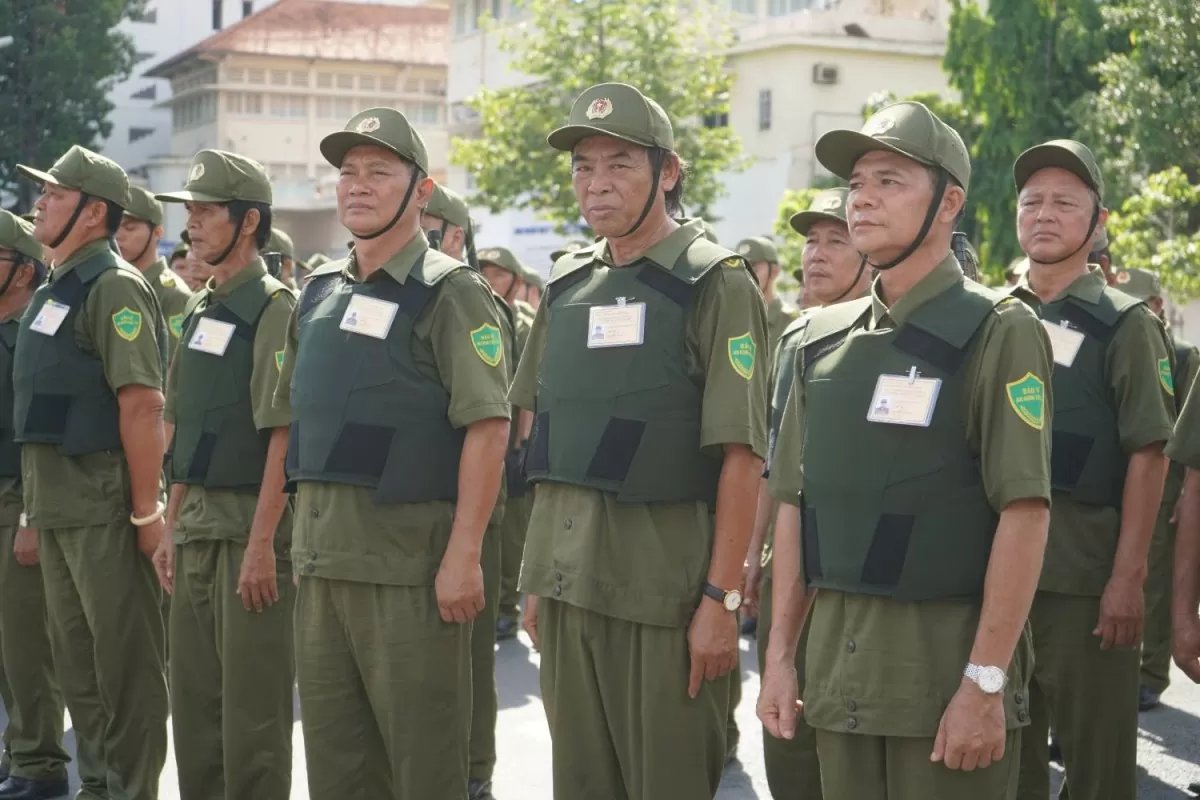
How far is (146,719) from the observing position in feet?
21.5

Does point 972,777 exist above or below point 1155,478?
below

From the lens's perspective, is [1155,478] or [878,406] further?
[1155,478]

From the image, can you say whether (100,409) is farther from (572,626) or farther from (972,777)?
(972,777)

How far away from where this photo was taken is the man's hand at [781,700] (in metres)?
4.14

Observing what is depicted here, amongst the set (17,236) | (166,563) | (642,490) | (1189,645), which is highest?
(17,236)

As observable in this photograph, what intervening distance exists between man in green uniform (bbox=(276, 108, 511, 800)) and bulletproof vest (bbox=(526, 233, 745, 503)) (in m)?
0.45

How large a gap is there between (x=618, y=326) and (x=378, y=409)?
88 centimetres

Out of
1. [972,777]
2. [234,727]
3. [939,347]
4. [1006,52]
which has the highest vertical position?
[1006,52]

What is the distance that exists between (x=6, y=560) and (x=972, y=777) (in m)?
4.91

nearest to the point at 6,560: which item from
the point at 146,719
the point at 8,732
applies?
the point at 8,732

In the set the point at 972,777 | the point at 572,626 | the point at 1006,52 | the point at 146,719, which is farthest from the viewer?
the point at 1006,52

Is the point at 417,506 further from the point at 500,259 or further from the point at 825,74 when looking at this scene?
the point at 825,74

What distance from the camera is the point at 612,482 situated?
462cm

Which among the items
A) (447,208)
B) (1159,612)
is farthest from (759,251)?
(447,208)
